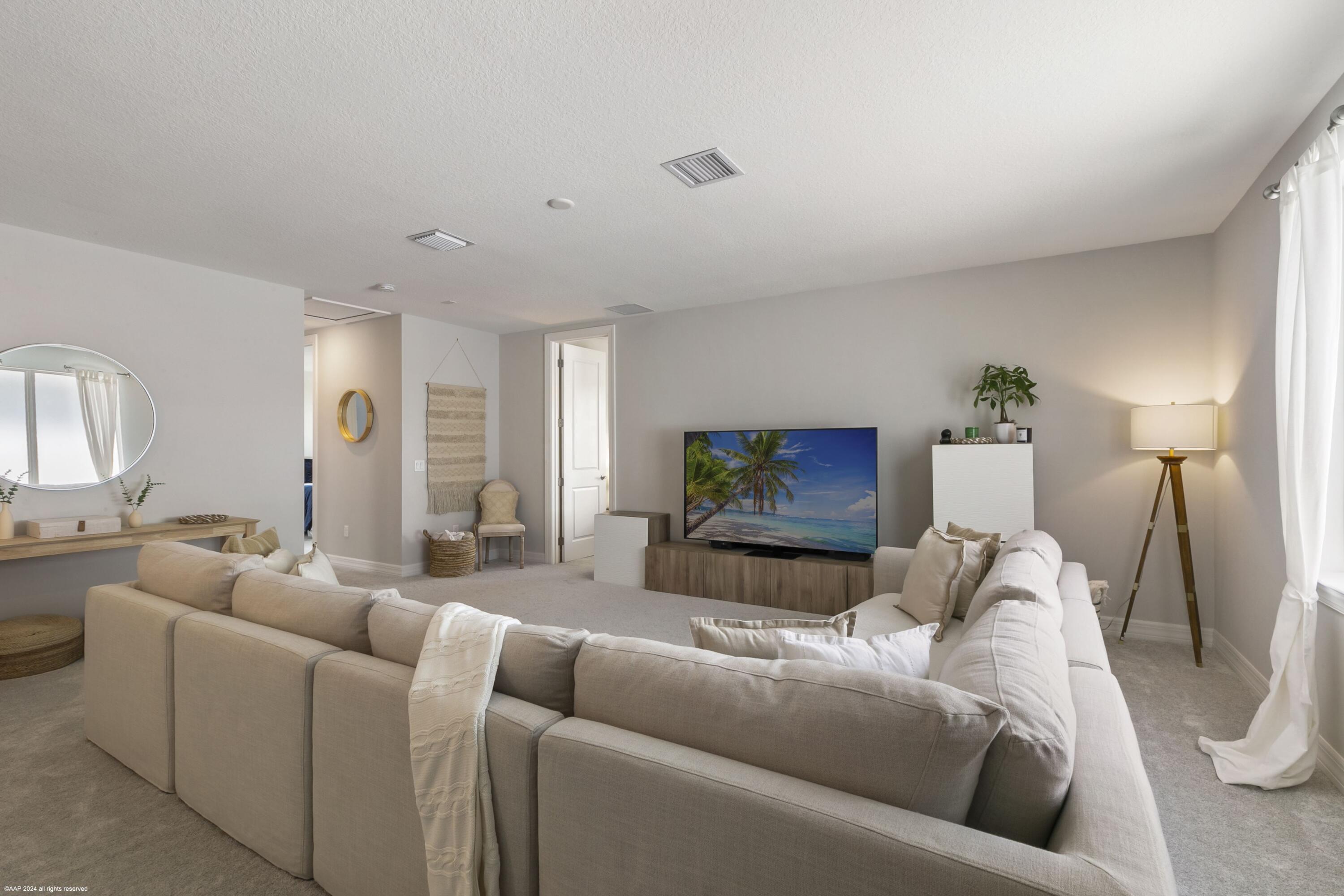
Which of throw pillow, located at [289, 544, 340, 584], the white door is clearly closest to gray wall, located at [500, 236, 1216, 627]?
the white door

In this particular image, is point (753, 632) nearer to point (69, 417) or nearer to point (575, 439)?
point (69, 417)

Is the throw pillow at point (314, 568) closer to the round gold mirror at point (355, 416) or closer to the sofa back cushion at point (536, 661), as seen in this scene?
the sofa back cushion at point (536, 661)

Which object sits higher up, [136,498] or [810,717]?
[136,498]

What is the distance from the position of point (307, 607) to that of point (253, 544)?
185cm

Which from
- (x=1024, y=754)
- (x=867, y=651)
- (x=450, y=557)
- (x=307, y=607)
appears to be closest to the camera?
(x=1024, y=754)

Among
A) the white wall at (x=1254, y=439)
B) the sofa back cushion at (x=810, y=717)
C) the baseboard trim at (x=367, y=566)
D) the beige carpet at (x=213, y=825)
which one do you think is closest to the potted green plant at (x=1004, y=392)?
the white wall at (x=1254, y=439)

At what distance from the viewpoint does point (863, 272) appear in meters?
4.72

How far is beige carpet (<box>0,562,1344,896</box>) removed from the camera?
1.82 metres

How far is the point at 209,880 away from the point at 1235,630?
4647mm

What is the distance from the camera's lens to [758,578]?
→ 497 cm

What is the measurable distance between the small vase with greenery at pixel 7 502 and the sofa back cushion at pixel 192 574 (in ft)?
5.95

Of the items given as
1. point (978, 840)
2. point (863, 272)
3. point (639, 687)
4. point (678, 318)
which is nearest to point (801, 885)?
point (978, 840)

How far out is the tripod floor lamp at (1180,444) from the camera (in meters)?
3.63

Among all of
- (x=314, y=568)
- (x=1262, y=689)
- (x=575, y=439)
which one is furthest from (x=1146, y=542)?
(x=575, y=439)
